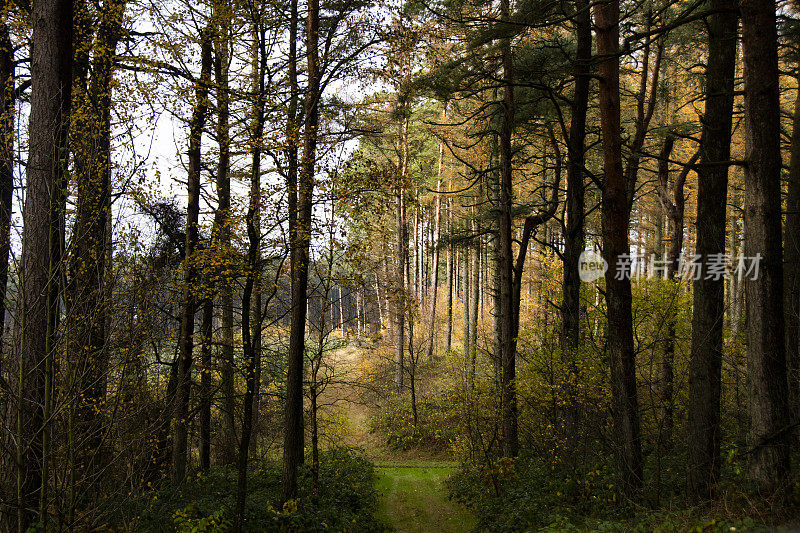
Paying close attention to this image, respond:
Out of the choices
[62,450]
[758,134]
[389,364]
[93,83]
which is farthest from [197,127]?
[389,364]

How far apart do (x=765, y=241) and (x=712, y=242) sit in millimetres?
1819

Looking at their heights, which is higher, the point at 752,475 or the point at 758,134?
the point at 758,134

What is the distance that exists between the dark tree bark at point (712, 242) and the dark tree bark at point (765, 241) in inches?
60.2

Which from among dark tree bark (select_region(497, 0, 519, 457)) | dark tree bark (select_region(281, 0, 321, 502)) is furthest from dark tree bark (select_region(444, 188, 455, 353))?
dark tree bark (select_region(281, 0, 321, 502))

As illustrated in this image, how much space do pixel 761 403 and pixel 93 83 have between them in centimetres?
980

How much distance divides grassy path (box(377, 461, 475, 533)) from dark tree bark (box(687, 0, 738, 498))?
4537mm

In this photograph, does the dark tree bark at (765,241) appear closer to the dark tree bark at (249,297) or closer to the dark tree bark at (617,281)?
the dark tree bark at (617,281)

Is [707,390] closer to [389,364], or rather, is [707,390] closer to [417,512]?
Answer: [417,512]

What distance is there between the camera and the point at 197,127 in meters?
7.64

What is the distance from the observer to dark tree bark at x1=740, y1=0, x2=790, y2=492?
469cm

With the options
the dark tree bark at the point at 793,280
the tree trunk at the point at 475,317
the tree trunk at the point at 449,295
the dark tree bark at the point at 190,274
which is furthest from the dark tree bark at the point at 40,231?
the tree trunk at the point at 449,295

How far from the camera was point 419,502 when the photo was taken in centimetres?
1055

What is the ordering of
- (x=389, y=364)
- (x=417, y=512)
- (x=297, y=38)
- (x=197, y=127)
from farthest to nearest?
1. (x=389, y=364)
2. (x=417, y=512)
3. (x=297, y=38)
4. (x=197, y=127)

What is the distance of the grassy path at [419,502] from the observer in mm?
9172
